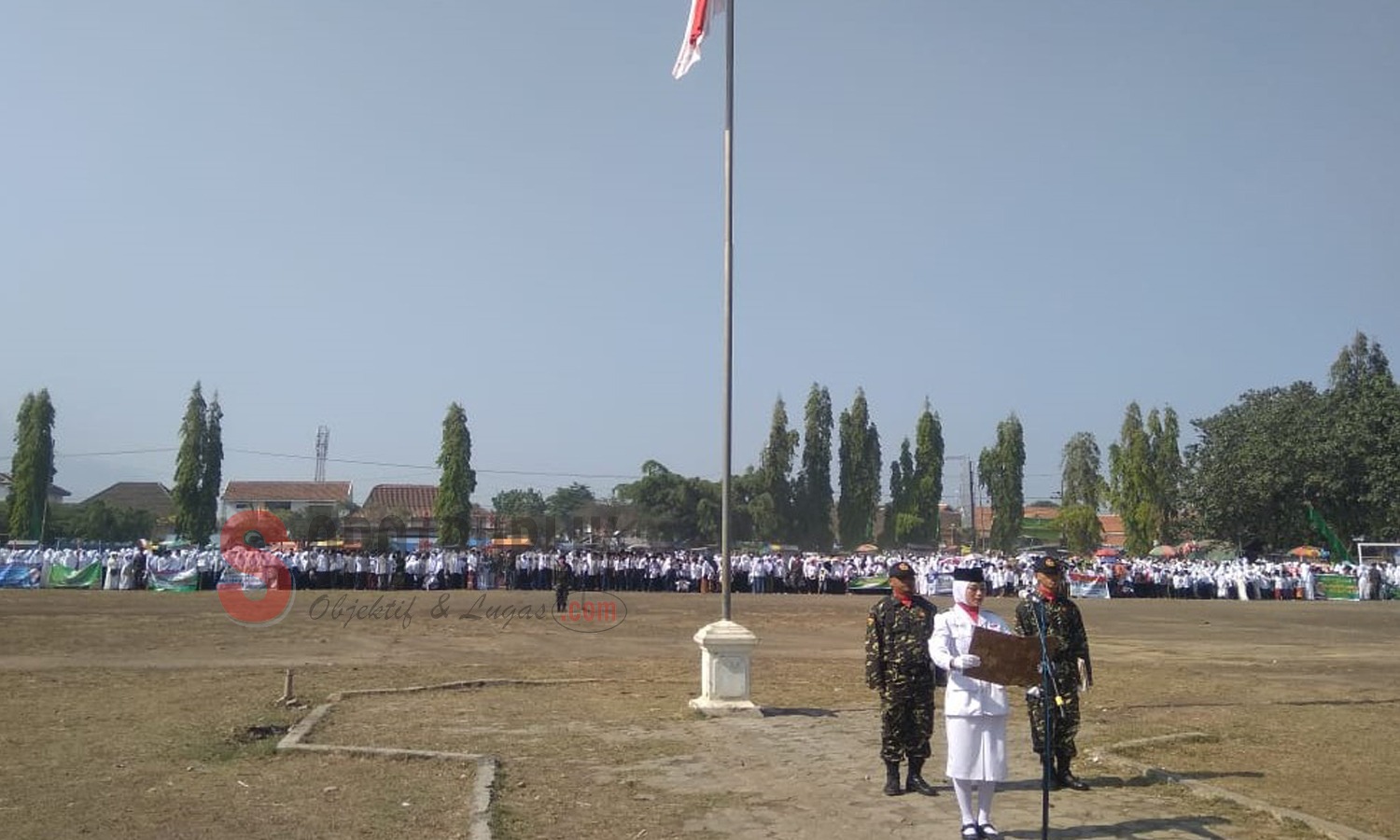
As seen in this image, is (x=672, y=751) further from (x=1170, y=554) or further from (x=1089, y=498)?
(x=1089, y=498)

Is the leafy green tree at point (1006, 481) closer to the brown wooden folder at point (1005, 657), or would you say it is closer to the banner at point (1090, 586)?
the banner at point (1090, 586)

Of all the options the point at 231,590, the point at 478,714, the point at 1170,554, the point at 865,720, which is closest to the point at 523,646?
the point at 478,714

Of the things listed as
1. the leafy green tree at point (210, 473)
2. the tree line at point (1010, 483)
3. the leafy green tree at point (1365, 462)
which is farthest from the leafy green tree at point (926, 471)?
the leafy green tree at point (210, 473)

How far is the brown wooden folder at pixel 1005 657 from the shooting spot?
6.23 m

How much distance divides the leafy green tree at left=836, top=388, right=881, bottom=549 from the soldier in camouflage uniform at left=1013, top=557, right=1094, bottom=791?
6838cm

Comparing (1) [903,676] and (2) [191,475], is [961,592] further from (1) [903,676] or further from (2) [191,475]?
(2) [191,475]

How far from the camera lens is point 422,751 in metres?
9.20

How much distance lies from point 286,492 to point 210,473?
30021 millimetres

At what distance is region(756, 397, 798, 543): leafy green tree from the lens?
248 feet

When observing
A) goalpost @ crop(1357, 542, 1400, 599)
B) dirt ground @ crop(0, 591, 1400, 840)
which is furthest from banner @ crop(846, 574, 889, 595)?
dirt ground @ crop(0, 591, 1400, 840)

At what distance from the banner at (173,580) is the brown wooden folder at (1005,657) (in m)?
34.8

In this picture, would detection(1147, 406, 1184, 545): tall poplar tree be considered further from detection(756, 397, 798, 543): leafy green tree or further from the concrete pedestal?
the concrete pedestal

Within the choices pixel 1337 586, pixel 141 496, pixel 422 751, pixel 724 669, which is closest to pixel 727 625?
pixel 724 669

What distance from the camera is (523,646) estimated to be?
19.2m
